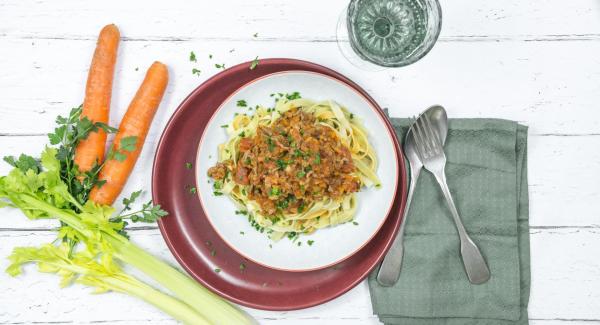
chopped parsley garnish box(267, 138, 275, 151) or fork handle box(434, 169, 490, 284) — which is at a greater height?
chopped parsley garnish box(267, 138, 275, 151)

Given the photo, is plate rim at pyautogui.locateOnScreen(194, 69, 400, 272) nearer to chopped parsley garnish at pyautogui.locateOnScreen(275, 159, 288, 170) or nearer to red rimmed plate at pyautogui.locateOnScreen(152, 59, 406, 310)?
red rimmed plate at pyautogui.locateOnScreen(152, 59, 406, 310)

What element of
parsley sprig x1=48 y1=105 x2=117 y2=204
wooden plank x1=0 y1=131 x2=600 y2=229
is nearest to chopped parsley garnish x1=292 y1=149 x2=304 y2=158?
parsley sprig x1=48 y1=105 x2=117 y2=204

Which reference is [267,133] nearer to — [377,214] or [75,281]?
[377,214]

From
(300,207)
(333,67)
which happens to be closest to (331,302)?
(300,207)

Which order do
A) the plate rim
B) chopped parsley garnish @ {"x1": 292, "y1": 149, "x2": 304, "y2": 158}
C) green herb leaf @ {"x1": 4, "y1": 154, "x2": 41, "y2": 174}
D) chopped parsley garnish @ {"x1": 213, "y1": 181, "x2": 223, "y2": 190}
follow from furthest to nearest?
1. green herb leaf @ {"x1": 4, "y1": 154, "x2": 41, "y2": 174}
2. chopped parsley garnish @ {"x1": 213, "y1": 181, "x2": 223, "y2": 190}
3. the plate rim
4. chopped parsley garnish @ {"x1": 292, "y1": 149, "x2": 304, "y2": 158}

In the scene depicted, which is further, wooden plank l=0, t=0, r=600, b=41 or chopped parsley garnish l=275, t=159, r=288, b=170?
wooden plank l=0, t=0, r=600, b=41

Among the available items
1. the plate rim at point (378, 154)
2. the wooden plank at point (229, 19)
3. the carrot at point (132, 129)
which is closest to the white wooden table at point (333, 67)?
the wooden plank at point (229, 19)

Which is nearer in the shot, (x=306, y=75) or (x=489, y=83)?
(x=306, y=75)

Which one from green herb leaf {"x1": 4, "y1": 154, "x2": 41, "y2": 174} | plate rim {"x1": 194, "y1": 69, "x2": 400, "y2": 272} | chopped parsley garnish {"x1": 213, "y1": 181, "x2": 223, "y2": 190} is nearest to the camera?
plate rim {"x1": 194, "y1": 69, "x2": 400, "y2": 272}

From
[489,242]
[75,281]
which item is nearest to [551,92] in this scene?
[489,242]
